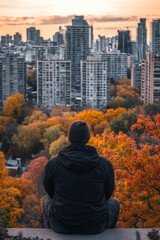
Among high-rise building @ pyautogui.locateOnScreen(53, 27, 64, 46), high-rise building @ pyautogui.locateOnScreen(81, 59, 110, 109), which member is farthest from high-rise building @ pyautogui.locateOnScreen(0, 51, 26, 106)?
high-rise building @ pyautogui.locateOnScreen(53, 27, 64, 46)

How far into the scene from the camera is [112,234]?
3.79 meters

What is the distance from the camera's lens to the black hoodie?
12.2ft

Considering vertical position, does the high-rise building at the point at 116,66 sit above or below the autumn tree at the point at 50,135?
above

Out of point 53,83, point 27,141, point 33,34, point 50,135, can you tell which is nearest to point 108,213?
A: point 50,135

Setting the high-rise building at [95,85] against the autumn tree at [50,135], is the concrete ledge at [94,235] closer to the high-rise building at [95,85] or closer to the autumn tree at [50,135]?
the autumn tree at [50,135]

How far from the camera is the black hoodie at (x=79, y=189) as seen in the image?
3709mm

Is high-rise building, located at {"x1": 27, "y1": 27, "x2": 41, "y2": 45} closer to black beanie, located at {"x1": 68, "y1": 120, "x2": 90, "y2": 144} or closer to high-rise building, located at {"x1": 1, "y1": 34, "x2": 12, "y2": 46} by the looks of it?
high-rise building, located at {"x1": 1, "y1": 34, "x2": 12, "y2": 46}

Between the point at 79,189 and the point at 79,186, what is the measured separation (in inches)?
0.8

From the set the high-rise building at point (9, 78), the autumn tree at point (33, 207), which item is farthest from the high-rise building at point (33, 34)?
the autumn tree at point (33, 207)

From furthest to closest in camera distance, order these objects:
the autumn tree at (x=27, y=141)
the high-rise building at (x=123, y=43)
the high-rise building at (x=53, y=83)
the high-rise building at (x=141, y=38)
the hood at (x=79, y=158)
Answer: the high-rise building at (x=123, y=43) < the high-rise building at (x=141, y=38) < the high-rise building at (x=53, y=83) < the autumn tree at (x=27, y=141) < the hood at (x=79, y=158)

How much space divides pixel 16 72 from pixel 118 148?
32766mm

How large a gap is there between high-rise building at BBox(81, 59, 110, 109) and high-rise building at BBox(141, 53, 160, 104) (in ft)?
10.0

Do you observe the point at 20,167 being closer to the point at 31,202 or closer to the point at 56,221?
the point at 31,202

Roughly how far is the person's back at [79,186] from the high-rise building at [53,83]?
119 ft
